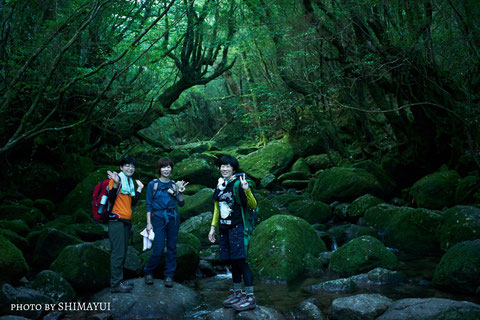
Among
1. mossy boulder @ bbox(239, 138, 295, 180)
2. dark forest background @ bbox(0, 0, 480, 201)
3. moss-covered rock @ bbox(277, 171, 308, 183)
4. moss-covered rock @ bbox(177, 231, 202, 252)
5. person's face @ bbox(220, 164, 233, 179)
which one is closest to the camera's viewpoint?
person's face @ bbox(220, 164, 233, 179)

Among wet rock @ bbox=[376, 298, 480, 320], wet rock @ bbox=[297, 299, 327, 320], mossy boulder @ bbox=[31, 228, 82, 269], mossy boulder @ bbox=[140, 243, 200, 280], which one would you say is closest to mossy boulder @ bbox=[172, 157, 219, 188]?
mossy boulder @ bbox=[31, 228, 82, 269]

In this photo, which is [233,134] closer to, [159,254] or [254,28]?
[254,28]

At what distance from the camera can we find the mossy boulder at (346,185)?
12.0 m

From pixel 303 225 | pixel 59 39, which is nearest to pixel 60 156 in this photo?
pixel 59 39

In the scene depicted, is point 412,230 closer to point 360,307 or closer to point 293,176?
point 360,307

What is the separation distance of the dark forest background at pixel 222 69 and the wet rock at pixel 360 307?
5.10 m

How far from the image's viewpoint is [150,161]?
60.7ft

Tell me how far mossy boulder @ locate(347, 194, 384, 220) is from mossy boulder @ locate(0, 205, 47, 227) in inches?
329

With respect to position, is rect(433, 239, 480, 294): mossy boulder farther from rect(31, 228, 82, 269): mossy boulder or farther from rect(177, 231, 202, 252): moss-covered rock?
rect(31, 228, 82, 269): mossy boulder

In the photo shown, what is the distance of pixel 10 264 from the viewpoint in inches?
199

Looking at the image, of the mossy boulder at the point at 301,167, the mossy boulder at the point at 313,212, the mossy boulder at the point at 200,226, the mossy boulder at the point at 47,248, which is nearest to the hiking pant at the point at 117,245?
the mossy boulder at the point at 47,248

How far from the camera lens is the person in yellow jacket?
4395 millimetres

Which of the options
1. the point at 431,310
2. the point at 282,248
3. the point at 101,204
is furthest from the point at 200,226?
the point at 431,310

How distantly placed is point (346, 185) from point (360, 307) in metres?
7.76
